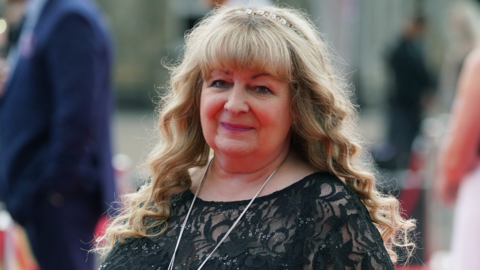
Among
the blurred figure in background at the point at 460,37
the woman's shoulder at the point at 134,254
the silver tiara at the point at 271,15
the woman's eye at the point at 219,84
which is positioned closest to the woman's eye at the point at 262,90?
the woman's eye at the point at 219,84

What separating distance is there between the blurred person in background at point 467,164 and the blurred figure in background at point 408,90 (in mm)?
6139

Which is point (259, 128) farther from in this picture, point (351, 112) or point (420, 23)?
point (420, 23)

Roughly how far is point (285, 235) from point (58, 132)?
1898 mm

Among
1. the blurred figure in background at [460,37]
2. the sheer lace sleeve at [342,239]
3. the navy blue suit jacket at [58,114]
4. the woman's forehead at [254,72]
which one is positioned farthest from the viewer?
the blurred figure in background at [460,37]

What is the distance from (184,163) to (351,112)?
25.3 inches

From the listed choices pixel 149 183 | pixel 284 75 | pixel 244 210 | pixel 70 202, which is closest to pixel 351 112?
pixel 284 75

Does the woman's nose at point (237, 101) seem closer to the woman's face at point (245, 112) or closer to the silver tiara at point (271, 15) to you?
the woman's face at point (245, 112)

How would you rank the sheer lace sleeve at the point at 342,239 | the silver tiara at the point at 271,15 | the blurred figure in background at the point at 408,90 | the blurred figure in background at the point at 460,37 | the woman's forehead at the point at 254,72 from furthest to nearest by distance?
the blurred figure in background at the point at 408,90, the blurred figure in background at the point at 460,37, the silver tiara at the point at 271,15, the woman's forehead at the point at 254,72, the sheer lace sleeve at the point at 342,239

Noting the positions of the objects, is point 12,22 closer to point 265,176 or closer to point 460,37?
point 265,176

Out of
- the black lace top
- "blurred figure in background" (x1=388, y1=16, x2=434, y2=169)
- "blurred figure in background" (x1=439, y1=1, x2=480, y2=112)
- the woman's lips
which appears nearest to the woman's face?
the woman's lips

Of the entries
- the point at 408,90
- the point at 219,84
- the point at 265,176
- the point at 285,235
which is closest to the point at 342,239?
the point at 285,235

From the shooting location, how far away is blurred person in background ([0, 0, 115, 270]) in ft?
12.2

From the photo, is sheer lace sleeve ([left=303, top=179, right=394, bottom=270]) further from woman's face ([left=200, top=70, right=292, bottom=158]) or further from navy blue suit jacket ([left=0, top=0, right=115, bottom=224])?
navy blue suit jacket ([left=0, top=0, right=115, bottom=224])

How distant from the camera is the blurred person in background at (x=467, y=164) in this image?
380 centimetres
